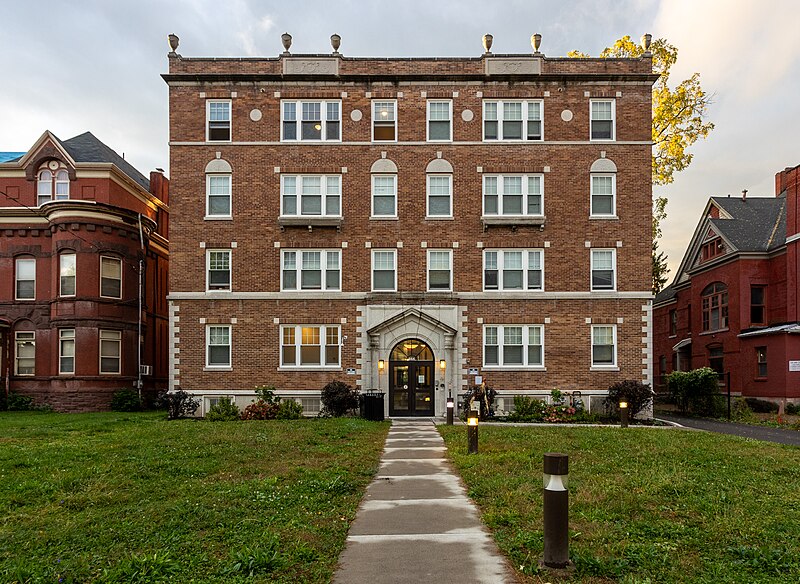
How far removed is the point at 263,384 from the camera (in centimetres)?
2409

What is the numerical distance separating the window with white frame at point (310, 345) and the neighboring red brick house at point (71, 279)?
940 cm

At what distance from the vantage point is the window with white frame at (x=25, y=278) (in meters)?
29.6

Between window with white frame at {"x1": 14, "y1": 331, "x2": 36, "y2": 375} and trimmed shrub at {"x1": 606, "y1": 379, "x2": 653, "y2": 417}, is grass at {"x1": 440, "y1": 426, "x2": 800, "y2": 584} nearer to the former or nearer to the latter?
trimmed shrub at {"x1": 606, "y1": 379, "x2": 653, "y2": 417}

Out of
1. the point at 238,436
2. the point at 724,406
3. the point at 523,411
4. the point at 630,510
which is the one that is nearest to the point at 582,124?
the point at 523,411

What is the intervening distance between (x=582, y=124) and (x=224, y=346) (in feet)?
54.6

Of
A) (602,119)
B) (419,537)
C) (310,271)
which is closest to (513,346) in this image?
(310,271)

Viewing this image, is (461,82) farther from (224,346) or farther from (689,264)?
(689,264)

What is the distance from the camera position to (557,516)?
569 centimetres

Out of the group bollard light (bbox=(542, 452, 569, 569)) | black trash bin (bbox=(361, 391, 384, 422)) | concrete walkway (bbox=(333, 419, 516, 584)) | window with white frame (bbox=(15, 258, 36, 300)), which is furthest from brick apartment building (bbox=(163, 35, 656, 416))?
bollard light (bbox=(542, 452, 569, 569))

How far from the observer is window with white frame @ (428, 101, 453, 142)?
81.4 ft

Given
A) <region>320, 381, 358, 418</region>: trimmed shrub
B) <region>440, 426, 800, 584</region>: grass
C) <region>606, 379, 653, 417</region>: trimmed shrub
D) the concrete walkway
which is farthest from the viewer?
<region>606, 379, 653, 417</region>: trimmed shrub

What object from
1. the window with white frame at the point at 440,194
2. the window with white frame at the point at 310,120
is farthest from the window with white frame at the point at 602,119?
the window with white frame at the point at 310,120

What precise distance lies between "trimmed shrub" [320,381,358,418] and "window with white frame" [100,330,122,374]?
458 inches

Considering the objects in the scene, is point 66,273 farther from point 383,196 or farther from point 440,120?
point 440,120
